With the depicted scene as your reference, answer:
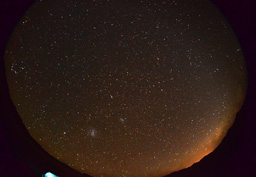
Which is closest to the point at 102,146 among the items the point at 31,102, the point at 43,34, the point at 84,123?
the point at 84,123

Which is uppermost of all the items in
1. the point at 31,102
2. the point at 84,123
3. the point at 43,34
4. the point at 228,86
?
the point at 43,34

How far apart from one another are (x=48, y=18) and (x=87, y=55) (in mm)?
149

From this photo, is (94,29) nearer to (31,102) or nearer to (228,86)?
(31,102)

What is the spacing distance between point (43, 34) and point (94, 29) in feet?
0.47

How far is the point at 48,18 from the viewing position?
100 cm

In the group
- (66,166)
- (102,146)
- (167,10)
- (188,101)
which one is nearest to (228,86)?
(188,101)

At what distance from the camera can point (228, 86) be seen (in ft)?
3.34

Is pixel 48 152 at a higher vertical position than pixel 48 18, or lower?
lower

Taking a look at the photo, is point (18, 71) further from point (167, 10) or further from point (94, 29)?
point (167, 10)

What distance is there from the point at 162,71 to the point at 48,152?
1.36 feet

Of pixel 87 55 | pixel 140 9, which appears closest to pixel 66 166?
pixel 87 55

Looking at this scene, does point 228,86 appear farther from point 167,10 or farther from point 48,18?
point 48,18

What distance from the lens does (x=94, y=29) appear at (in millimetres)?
1003

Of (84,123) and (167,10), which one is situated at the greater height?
(167,10)
